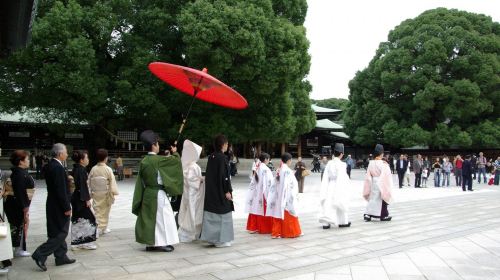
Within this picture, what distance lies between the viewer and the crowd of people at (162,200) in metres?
5.43

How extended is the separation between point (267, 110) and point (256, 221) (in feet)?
40.4

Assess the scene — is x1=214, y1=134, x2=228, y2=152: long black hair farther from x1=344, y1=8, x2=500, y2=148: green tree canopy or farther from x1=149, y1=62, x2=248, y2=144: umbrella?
x1=344, y1=8, x2=500, y2=148: green tree canopy

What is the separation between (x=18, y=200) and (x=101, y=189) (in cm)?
185

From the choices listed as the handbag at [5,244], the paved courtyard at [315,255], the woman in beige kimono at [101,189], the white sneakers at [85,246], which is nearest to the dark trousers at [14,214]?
the paved courtyard at [315,255]

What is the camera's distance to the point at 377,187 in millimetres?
9219

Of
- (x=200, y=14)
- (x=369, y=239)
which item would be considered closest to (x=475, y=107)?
(x=200, y=14)

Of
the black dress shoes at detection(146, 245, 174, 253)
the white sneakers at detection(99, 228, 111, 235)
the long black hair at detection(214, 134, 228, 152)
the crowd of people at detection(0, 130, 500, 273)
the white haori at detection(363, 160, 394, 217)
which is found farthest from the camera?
the white haori at detection(363, 160, 394, 217)

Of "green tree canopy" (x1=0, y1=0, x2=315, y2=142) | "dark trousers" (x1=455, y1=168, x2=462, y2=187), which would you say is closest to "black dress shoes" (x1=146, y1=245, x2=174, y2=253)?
"green tree canopy" (x1=0, y1=0, x2=315, y2=142)

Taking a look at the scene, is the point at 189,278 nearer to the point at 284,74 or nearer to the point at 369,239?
the point at 369,239

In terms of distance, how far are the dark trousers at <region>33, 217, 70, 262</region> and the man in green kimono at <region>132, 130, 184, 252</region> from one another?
1122 millimetres

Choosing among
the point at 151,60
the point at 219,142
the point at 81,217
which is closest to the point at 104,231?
the point at 81,217

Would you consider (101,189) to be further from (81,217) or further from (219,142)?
(219,142)

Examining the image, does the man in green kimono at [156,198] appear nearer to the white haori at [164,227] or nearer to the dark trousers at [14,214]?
the white haori at [164,227]

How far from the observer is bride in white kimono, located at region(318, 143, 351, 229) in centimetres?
845
